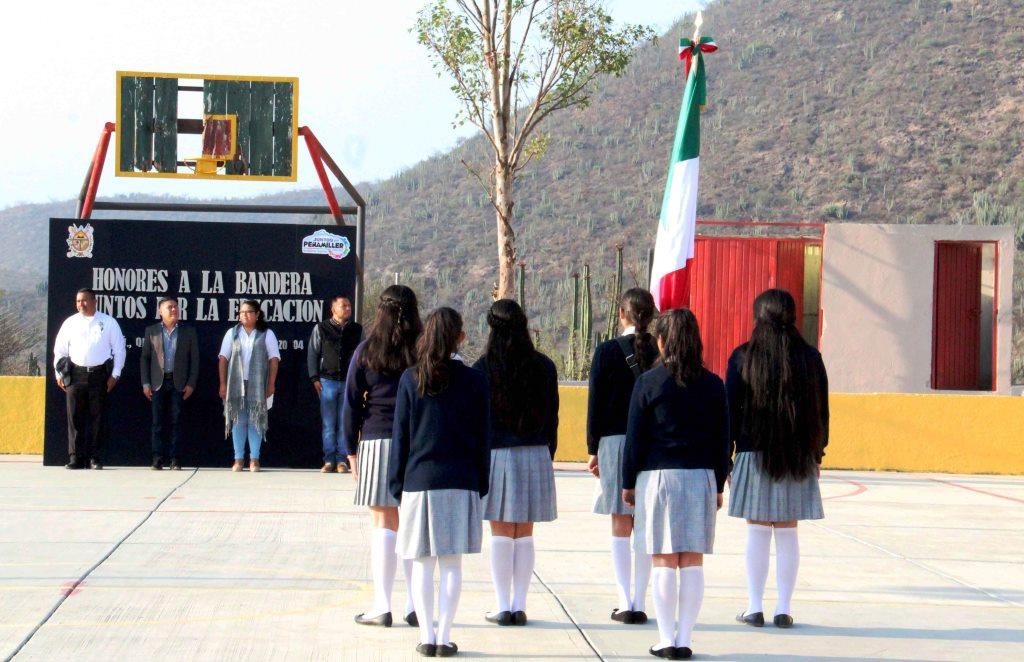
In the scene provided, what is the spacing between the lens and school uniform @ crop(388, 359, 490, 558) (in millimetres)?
6242

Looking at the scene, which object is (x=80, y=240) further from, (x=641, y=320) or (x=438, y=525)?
(x=438, y=525)

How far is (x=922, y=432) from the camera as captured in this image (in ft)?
56.6

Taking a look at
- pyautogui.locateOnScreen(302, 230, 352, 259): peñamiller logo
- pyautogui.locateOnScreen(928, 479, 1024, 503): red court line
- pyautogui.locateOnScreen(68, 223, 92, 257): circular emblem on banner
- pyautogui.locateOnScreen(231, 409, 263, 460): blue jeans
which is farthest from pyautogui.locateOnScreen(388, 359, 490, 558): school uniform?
pyautogui.locateOnScreen(68, 223, 92, 257): circular emblem on banner

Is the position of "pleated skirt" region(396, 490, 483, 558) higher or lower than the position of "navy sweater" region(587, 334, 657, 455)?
lower

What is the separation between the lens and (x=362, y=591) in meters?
7.87

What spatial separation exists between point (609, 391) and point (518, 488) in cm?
76

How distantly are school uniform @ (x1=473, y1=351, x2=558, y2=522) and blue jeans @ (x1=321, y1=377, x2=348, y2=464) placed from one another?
7597mm

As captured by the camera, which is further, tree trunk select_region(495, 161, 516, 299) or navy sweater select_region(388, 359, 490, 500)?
tree trunk select_region(495, 161, 516, 299)


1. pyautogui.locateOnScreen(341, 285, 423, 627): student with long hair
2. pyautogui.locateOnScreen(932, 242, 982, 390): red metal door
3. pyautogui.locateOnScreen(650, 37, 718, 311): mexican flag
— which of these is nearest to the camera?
pyautogui.locateOnScreen(341, 285, 423, 627): student with long hair

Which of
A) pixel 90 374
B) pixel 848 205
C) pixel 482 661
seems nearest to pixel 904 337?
pixel 90 374

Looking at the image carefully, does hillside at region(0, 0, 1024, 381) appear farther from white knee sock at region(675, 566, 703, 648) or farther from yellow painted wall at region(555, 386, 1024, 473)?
white knee sock at region(675, 566, 703, 648)

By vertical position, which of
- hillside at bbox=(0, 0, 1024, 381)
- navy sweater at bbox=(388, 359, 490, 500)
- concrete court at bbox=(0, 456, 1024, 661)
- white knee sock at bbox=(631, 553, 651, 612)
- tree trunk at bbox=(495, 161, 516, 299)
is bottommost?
concrete court at bbox=(0, 456, 1024, 661)

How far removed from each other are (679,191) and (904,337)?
11466 millimetres

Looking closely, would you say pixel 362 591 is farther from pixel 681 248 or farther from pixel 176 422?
pixel 176 422
